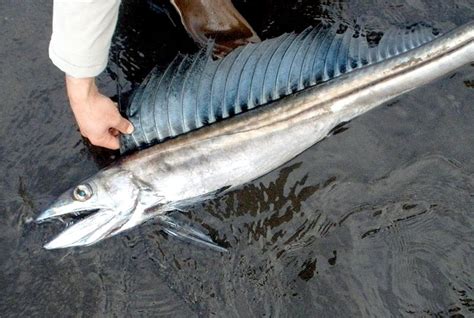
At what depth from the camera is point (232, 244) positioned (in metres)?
3.06

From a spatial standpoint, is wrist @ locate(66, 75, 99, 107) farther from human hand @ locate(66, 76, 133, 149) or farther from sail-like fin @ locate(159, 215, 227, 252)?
sail-like fin @ locate(159, 215, 227, 252)

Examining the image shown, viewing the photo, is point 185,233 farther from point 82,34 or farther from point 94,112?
point 82,34

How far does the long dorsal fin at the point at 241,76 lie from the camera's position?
3.01 metres

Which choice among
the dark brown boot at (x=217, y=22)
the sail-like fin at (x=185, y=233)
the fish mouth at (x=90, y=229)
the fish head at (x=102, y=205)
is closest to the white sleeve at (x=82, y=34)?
the fish head at (x=102, y=205)

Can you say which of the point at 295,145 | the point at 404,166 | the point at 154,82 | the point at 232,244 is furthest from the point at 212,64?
the point at 404,166

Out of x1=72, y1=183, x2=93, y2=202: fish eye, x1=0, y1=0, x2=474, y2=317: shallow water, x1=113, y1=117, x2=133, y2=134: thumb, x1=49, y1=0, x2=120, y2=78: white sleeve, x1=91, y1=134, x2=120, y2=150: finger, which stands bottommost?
x1=0, y1=0, x2=474, y2=317: shallow water

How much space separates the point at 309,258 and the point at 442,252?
2.24ft

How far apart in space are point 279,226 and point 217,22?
128 centimetres

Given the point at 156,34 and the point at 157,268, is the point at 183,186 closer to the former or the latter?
the point at 157,268

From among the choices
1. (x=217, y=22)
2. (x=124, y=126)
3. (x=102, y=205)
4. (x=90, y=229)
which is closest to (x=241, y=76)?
(x=217, y=22)

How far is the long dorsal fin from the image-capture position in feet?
9.86

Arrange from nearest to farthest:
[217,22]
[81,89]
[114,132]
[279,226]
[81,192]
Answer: [81,89]
[81,192]
[114,132]
[279,226]
[217,22]

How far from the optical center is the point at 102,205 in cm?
289

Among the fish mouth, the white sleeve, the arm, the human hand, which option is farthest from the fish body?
the white sleeve
